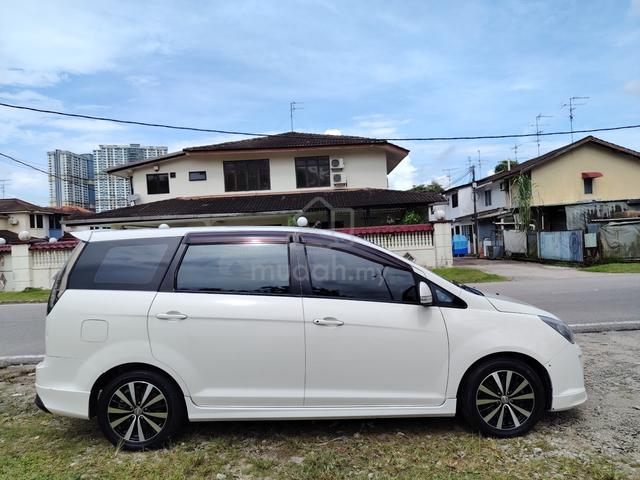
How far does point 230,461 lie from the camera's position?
10.4ft

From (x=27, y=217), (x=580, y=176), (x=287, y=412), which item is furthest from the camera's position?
(x=27, y=217)

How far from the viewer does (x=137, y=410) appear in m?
3.36

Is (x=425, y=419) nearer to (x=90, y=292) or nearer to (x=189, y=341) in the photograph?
(x=189, y=341)

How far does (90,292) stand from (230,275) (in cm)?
108

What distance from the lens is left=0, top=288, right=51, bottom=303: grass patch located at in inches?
503

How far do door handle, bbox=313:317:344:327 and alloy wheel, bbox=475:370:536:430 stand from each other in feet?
3.96

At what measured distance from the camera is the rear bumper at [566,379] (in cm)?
345

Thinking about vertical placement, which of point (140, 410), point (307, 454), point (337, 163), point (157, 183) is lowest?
point (307, 454)

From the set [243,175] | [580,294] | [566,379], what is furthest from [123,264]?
[243,175]

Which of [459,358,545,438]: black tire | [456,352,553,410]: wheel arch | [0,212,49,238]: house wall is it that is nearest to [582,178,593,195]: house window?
[456,352,553,410]: wheel arch

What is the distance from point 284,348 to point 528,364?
1923 mm

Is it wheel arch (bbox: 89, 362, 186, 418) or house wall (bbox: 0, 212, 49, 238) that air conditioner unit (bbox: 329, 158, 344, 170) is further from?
house wall (bbox: 0, 212, 49, 238)

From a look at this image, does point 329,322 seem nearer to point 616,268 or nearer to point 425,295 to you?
point 425,295

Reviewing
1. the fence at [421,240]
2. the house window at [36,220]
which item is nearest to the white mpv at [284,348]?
the fence at [421,240]
